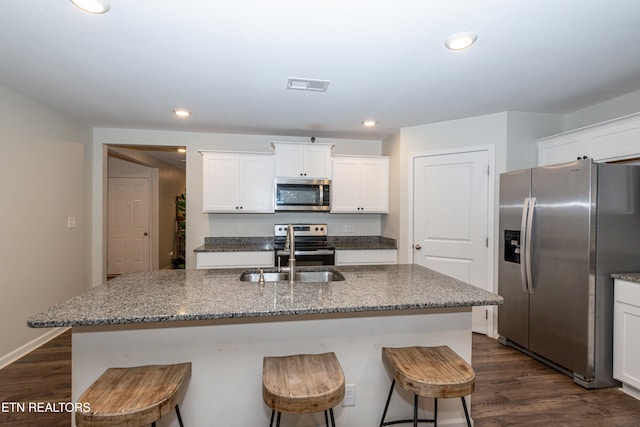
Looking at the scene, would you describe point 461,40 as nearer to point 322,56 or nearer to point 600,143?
→ point 322,56

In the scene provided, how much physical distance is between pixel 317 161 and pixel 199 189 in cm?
163

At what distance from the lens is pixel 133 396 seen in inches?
46.1

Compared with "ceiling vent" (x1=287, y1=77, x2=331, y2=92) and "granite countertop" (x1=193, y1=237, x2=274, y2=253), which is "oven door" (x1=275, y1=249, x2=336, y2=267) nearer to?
"granite countertop" (x1=193, y1=237, x2=274, y2=253)

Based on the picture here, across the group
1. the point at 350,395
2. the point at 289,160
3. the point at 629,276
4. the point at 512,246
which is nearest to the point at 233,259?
the point at 289,160

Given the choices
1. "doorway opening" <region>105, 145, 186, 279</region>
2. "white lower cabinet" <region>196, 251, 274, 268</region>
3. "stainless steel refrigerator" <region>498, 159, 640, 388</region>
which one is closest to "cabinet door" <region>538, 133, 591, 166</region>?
"stainless steel refrigerator" <region>498, 159, 640, 388</region>

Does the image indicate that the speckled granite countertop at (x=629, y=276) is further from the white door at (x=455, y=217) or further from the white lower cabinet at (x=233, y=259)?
the white lower cabinet at (x=233, y=259)

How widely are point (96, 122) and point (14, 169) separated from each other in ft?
3.96

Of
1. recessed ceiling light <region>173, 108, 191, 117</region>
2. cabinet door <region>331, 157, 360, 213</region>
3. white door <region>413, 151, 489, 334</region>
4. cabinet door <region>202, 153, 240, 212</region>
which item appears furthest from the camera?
cabinet door <region>331, 157, 360, 213</region>

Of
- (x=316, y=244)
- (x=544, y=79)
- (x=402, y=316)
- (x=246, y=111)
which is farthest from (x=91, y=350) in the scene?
(x=544, y=79)

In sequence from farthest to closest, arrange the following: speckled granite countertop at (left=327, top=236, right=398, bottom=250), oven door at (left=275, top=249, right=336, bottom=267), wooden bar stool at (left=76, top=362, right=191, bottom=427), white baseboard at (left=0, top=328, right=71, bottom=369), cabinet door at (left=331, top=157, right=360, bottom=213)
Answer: speckled granite countertop at (left=327, top=236, right=398, bottom=250)
cabinet door at (left=331, top=157, right=360, bottom=213)
oven door at (left=275, top=249, right=336, bottom=267)
white baseboard at (left=0, top=328, right=71, bottom=369)
wooden bar stool at (left=76, top=362, right=191, bottom=427)

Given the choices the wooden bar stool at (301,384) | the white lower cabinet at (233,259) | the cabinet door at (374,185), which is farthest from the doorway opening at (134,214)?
the wooden bar stool at (301,384)

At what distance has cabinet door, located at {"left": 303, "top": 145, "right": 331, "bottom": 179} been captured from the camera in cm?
394

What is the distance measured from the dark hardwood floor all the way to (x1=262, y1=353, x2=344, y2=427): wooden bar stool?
1282mm
